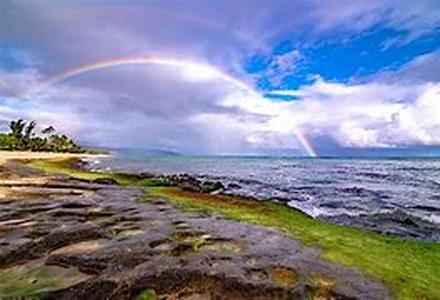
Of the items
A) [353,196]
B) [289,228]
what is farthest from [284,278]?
[353,196]

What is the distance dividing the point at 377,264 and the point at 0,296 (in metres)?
10.0

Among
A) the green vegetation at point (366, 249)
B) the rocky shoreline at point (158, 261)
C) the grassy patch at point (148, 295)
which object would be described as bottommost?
the green vegetation at point (366, 249)

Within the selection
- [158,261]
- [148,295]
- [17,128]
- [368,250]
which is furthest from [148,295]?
[17,128]

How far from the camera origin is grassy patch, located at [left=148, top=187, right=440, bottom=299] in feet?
39.8

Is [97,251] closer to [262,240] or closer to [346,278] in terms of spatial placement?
[262,240]

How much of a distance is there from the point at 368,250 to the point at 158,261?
782 centimetres

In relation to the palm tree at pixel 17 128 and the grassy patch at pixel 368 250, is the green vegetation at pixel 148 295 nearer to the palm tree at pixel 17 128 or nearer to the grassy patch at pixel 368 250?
the grassy patch at pixel 368 250

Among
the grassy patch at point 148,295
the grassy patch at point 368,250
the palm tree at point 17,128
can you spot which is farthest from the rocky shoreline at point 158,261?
the palm tree at point 17,128

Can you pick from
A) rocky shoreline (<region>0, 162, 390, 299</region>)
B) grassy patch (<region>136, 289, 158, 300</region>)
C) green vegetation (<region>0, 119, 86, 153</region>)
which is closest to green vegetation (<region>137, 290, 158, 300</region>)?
grassy patch (<region>136, 289, 158, 300</region>)

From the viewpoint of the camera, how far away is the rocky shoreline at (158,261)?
10523 mm

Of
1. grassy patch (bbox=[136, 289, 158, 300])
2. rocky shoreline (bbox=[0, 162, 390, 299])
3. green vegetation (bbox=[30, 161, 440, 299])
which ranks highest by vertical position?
rocky shoreline (bbox=[0, 162, 390, 299])

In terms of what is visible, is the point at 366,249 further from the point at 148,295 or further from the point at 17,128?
the point at 17,128

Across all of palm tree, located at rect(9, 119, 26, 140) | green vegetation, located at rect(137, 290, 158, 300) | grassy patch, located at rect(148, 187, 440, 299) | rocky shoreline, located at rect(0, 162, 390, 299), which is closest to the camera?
green vegetation, located at rect(137, 290, 158, 300)

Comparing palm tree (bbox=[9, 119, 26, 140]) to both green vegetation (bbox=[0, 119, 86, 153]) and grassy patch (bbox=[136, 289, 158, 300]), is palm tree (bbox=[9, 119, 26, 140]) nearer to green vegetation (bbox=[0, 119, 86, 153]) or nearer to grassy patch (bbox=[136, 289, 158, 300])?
green vegetation (bbox=[0, 119, 86, 153])
